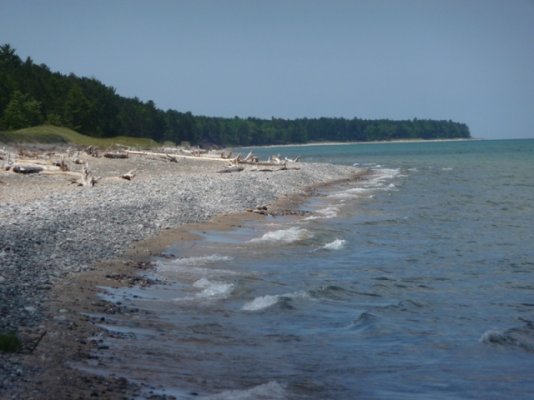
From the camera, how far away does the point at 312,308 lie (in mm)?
13320

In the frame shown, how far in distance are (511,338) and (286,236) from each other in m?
11.4

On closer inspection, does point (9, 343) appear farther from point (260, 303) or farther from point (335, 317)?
point (335, 317)

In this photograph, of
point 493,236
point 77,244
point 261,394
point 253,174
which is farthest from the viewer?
point 253,174

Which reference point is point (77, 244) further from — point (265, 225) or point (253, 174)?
point (253, 174)

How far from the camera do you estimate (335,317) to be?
41.8 ft

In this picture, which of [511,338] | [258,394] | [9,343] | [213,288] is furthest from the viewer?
[213,288]

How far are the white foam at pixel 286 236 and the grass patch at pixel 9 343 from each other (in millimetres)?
12970

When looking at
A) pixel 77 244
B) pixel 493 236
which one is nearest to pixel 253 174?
pixel 493 236

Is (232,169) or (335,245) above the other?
(232,169)

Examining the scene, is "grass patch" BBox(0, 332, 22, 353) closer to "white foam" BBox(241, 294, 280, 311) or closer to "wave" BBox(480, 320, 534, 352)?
"white foam" BBox(241, 294, 280, 311)

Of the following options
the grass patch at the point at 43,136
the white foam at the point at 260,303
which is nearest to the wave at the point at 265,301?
A: the white foam at the point at 260,303

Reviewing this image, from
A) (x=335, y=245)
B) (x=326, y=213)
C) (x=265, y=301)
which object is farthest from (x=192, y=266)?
(x=326, y=213)

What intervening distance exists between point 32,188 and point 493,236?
16628mm

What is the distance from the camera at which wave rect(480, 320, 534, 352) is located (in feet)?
36.3
